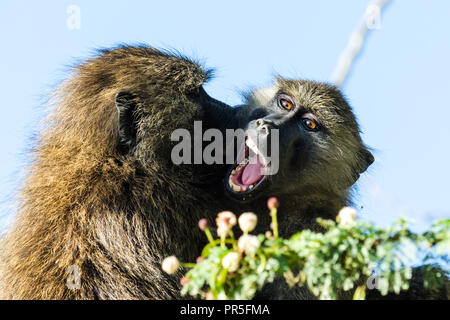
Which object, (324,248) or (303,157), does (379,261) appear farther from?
(303,157)

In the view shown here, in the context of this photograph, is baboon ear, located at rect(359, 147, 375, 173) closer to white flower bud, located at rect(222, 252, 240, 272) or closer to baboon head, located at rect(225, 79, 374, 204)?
baboon head, located at rect(225, 79, 374, 204)

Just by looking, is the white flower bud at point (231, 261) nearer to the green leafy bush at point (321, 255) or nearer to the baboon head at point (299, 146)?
the green leafy bush at point (321, 255)

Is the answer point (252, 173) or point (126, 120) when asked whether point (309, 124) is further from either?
point (126, 120)

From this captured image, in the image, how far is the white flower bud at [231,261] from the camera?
3025mm

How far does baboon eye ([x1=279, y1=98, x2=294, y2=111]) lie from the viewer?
19.8ft

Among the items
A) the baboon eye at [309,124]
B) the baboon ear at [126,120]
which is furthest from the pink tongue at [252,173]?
the baboon ear at [126,120]

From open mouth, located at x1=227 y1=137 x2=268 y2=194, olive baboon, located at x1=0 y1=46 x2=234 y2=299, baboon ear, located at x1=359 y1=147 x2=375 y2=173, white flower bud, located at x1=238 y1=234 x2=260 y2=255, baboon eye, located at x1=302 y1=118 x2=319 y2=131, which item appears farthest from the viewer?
baboon ear, located at x1=359 y1=147 x2=375 y2=173

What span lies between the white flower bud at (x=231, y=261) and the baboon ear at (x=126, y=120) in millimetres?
2483

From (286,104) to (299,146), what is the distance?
0.48m

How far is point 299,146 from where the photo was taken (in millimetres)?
5840

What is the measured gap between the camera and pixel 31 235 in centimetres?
516

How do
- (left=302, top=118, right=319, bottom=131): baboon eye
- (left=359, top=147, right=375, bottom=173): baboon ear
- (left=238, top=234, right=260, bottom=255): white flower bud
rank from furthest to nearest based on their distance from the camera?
1. (left=359, top=147, right=375, bottom=173): baboon ear
2. (left=302, top=118, right=319, bottom=131): baboon eye
3. (left=238, top=234, right=260, bottom=255): white flower bud

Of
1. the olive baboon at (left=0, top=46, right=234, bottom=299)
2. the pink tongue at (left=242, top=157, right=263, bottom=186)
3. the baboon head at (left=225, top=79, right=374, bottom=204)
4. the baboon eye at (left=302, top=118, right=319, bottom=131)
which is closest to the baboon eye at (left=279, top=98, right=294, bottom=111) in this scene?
the baboon head at (left=225, top=79, right=374, bottom=204)

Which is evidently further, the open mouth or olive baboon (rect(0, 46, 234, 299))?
the open mouth
